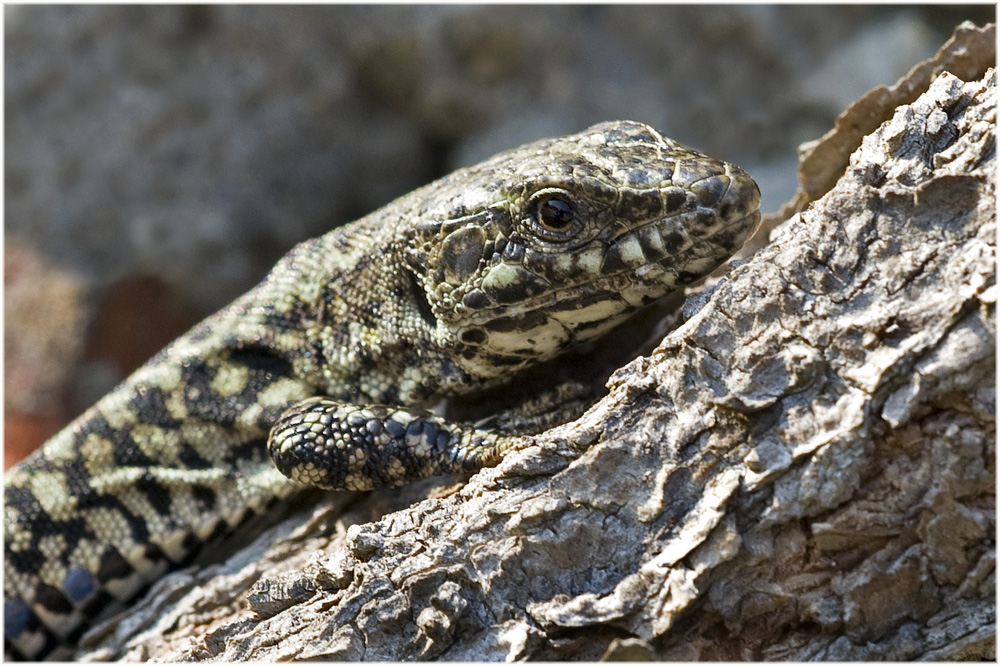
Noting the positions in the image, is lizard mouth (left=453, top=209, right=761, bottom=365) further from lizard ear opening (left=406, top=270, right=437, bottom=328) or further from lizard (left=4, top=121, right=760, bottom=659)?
lizard ear opening (left=406, top=270, right=437, bottom=328)

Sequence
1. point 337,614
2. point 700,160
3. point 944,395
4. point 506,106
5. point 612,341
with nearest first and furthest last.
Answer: point 944,395, point 337,614, point 700,160, point 612,341, point 506,106

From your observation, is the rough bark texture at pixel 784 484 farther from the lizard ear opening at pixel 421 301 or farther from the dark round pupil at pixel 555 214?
the lizard ear opening at pixel 421 301

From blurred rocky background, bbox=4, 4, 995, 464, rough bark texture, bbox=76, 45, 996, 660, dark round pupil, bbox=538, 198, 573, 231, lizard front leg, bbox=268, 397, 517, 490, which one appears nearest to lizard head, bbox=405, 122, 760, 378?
dark round pupil, bbox=538, 198, 573, 231

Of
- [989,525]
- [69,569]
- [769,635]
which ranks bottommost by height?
[769,635]

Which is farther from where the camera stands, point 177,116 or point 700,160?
point 177,116

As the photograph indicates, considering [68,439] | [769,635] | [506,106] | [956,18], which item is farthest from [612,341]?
[956,18]

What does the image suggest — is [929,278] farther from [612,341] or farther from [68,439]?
[68,439]

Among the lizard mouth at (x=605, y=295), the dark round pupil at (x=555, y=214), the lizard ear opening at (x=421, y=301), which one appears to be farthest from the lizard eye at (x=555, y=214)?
the lizard ear opening at (x=421, y=301)
